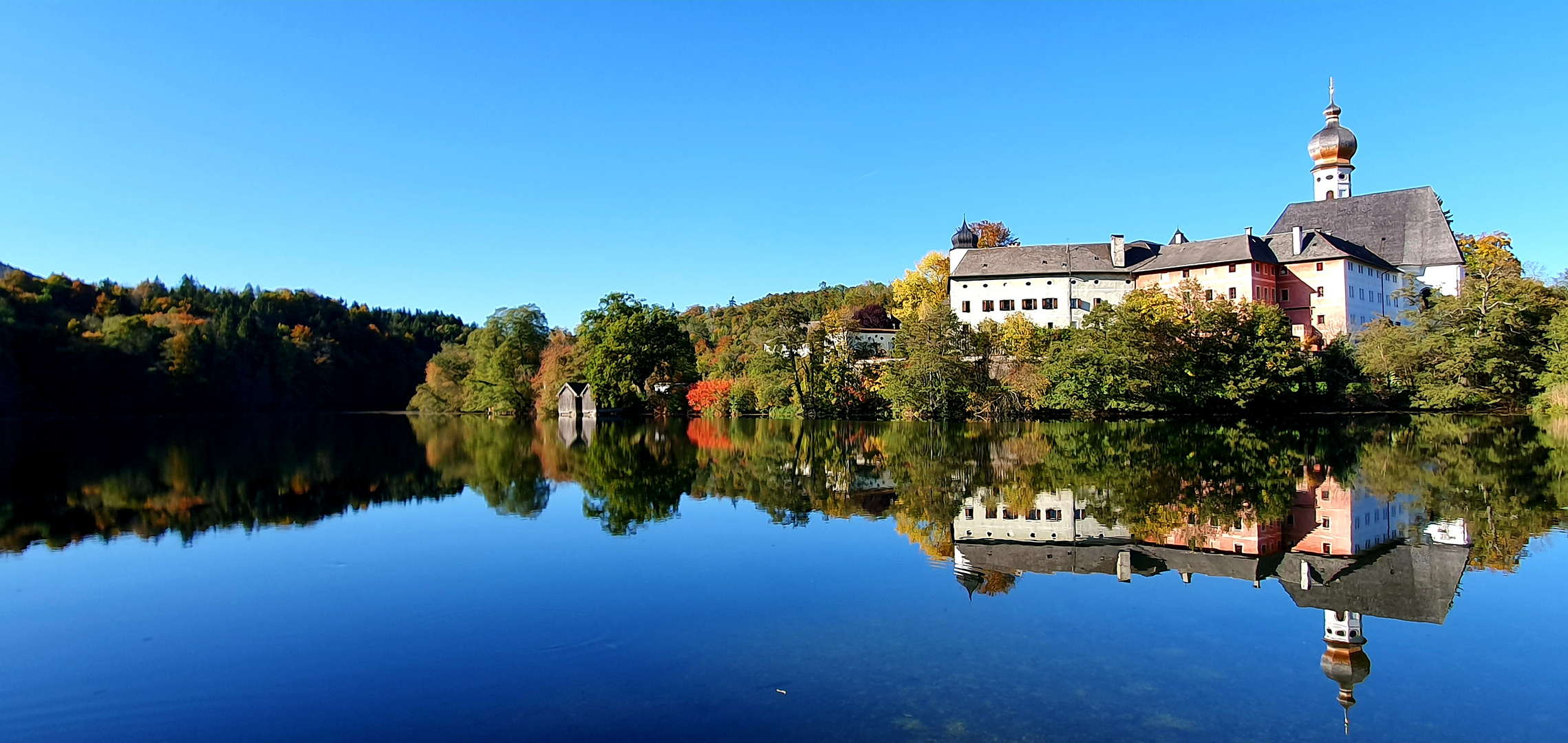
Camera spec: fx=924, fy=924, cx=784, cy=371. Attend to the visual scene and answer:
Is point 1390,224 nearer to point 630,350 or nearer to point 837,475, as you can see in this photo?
point 630,350

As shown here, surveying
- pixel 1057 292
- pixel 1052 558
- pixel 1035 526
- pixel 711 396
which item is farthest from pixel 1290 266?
pixel 1052 558

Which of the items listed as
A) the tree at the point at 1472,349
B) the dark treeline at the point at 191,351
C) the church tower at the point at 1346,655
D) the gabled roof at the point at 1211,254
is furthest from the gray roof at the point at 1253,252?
the dark treeline at the point at 191,351

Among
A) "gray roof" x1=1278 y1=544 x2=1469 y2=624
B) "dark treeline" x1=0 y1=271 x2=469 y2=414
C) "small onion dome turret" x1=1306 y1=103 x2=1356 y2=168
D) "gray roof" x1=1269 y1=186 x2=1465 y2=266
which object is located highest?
"small onion dome turret" x1=1306 y1=103 x2=1356 y2=168

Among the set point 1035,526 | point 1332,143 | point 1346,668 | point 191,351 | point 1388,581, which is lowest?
point 1346,668

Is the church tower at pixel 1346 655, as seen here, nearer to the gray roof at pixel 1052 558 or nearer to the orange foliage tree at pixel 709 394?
the gray roof at pixel 1052 558

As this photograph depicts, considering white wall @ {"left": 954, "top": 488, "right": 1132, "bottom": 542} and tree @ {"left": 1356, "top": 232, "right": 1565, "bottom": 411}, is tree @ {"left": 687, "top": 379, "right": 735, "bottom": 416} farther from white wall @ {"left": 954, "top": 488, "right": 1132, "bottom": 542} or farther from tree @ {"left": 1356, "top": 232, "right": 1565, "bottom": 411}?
white wall @ {"left": 954, "top": 488, "right": 1132, "bottom": 542}

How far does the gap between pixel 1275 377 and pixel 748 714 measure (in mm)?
44316

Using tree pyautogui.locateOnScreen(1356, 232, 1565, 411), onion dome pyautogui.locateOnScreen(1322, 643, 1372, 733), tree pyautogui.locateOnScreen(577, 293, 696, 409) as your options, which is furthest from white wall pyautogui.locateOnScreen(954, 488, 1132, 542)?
tree pyautogui.locateOnScreen(577, 293, 696, 409)

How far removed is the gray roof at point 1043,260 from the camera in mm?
57906

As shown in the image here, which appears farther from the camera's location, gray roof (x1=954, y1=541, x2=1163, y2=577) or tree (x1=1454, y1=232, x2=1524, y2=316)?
tree (x1=1454, y1=232, x2=1524, y2=316)

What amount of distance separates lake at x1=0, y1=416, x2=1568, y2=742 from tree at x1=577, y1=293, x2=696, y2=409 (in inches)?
1617

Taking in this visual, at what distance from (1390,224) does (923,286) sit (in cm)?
3058

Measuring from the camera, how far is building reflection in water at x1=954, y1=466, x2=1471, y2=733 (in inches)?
339

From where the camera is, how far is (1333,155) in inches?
2534
